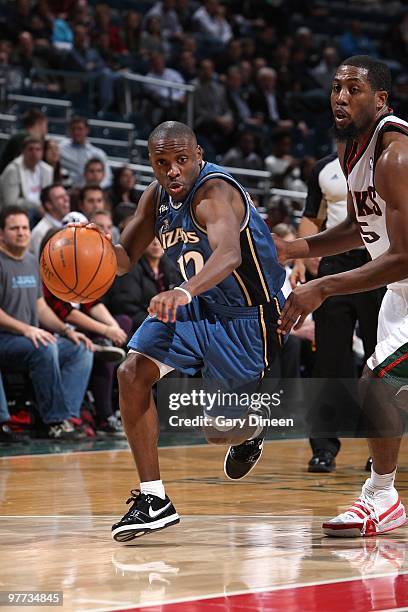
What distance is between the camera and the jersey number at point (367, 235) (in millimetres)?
4371

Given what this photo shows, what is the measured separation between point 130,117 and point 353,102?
27.7 ft

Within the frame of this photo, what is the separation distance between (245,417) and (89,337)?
3.88 meters

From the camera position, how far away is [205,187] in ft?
14.2

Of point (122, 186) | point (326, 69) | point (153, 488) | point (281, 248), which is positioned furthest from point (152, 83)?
point (153, 488)

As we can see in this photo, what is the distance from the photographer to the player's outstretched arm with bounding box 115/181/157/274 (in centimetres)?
462

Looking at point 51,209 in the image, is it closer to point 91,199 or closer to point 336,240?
point 91,199

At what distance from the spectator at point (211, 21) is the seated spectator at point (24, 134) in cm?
565

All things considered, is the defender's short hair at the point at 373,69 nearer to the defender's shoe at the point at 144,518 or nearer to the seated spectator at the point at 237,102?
the defender's shoe at the point at 144,518

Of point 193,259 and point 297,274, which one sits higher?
point 193,259

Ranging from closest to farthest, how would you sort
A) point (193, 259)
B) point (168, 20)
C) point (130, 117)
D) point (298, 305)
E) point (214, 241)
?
point (298, 305)
point (214, 241)
point (193, 259)
point (130, 117)
point (168, 20)

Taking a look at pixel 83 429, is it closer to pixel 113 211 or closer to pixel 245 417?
pixel 113 211

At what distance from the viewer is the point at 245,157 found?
13.3m

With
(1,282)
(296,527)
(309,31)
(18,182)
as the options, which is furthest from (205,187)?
(309,31)

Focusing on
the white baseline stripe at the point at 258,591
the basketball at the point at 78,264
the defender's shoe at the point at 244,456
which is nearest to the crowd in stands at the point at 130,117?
the defender's shoe at the point at 244,456
